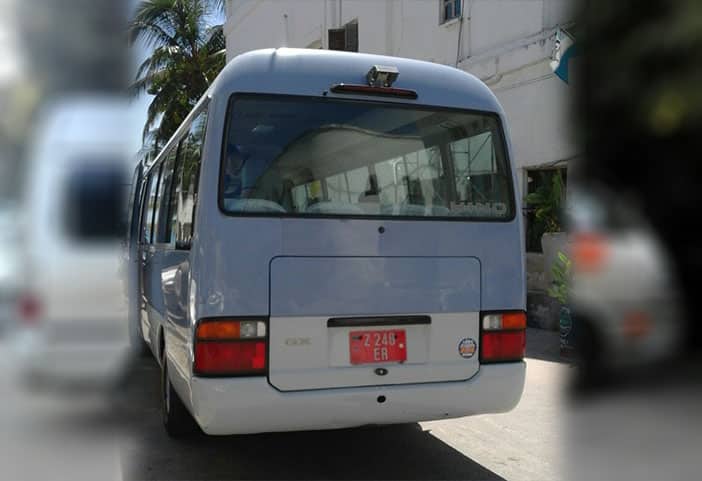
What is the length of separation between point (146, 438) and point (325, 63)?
2.92m

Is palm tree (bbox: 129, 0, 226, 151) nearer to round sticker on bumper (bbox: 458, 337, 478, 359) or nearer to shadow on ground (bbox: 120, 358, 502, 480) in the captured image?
shadow on ground (bbox: 120, 358, 502, 480)

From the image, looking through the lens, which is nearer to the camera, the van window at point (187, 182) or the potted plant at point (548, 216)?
the van window at point (187, 182)

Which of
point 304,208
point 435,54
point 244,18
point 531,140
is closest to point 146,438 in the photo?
point 304,208

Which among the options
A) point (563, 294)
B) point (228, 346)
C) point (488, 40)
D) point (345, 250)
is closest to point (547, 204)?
point (563, 294)

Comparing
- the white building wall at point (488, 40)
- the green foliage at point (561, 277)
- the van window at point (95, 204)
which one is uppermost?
the white building wall at point (488, 40)

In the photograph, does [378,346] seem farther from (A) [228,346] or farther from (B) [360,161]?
(B) [360,161]

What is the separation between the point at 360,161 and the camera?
3.64 m

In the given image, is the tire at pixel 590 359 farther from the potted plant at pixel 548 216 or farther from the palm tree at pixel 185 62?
the palm tree at pixel 185 62

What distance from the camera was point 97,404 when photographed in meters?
0.83

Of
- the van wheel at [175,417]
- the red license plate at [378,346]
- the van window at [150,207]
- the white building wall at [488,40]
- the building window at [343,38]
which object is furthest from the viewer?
the building window at [343,38]

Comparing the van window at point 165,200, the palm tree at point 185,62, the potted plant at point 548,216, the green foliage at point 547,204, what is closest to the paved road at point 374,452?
the van window at point 165,200

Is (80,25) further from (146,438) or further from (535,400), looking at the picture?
(535,400)

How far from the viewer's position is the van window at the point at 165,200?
4889 mm

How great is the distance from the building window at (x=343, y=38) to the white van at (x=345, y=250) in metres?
11.7
